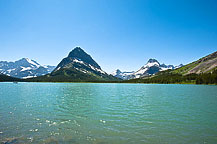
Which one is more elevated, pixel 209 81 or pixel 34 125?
pixel 209 81

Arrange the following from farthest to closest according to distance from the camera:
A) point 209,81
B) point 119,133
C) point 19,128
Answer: point 209,81, point 19,128, point 119,133

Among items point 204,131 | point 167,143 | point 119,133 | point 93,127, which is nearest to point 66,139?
point 93,127

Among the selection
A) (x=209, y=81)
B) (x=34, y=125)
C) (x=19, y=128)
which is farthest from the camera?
(x=209, y=81)

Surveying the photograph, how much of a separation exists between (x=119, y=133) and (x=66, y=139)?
6.53 metres

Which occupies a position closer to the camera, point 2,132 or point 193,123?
point 2,132

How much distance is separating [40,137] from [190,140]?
56.6 feet

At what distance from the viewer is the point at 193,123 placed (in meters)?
23.2

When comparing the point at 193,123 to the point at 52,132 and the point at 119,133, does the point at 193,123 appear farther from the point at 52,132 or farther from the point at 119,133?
the point at 52,132

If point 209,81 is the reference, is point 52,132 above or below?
below

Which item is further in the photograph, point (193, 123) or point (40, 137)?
point (193, 123)

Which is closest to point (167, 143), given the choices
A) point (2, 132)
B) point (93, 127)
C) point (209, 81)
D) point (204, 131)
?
point (204, 131)

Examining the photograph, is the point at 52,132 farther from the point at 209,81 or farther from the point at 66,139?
the point at 209,81

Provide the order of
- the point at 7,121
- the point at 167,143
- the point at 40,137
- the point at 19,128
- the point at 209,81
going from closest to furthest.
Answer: the point at 167,143, the point at 40,137, the point at 19,128, the point at 7,121, the point at 209,81

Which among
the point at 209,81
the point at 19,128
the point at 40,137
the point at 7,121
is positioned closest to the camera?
the point at 40,137
